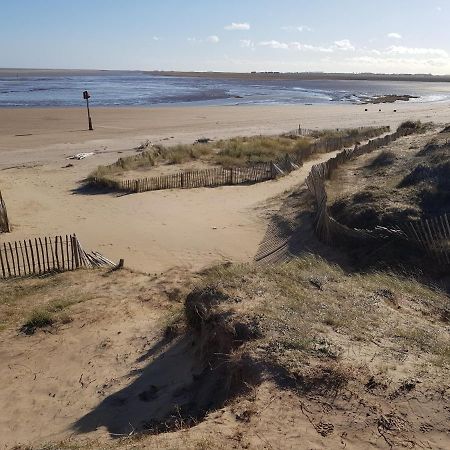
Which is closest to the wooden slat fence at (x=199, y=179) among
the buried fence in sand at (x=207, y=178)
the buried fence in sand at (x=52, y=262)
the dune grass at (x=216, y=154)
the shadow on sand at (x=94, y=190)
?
the buried fence in sand at (x=207, y=178)

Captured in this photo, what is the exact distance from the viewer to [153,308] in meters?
8.51

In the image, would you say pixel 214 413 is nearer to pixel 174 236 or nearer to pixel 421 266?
pixel 421 266

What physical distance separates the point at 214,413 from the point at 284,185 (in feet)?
48.7

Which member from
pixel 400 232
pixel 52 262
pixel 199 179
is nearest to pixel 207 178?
pixel 199 179

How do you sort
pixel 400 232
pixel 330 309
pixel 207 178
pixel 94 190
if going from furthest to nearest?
pixel 207 178
pixel 94 190
pixel 400 232
pixel 330 309

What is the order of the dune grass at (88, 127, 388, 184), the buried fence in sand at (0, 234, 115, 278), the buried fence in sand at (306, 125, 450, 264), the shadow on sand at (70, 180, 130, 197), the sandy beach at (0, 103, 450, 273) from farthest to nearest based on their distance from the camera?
1. the dune grass at (88, 127, 388, 184)
2. the shadow on sand at (70, 180, 130, 197)
3. the sandy beach at (0, 103, 450, 273)
4. the buried fence in sand at (0, 234, 115, 278)
5. the buried fence in sand at (306, 125, 450, 264)

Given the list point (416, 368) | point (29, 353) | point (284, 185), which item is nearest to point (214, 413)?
point (416, 368)

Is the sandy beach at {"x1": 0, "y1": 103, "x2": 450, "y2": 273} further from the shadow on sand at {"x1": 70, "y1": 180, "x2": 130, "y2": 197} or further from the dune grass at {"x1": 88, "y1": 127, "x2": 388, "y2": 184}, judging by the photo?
the dune grass at {"x1": 88, "y1": 127, "x2": 388, "y2": 184}

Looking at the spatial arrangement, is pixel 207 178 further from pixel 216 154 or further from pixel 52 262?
pixel 52 262

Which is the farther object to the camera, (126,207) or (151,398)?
(126,207)

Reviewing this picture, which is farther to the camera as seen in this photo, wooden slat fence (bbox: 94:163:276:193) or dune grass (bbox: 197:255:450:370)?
wooden slat fence (bbox: 94:163:276:193)

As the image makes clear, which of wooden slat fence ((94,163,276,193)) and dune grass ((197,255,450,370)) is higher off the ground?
dune grass ((197,255,450,370))

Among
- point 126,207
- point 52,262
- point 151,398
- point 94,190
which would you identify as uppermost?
point 151,398

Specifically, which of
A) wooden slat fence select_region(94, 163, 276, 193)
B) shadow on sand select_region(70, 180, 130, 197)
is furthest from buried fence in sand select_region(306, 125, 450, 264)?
shadow on sand select_region(70, 180, 130, 197)
